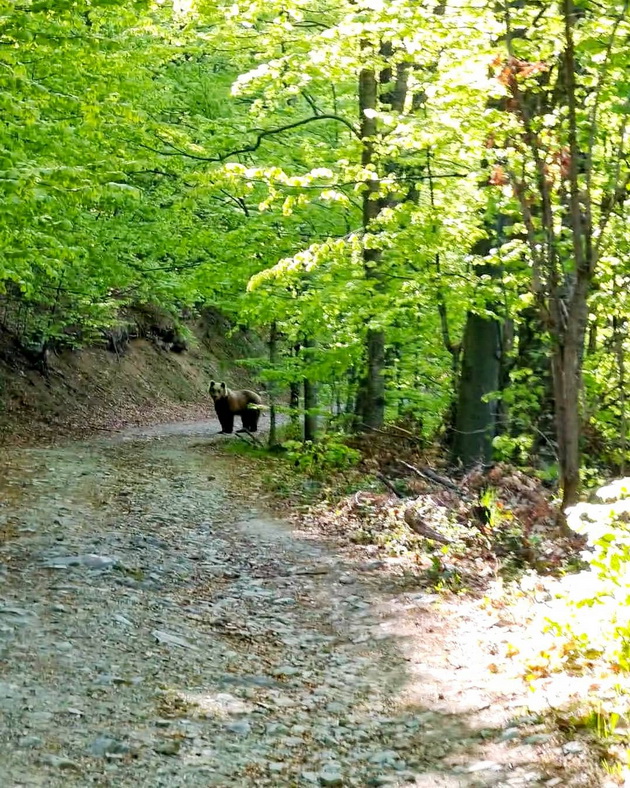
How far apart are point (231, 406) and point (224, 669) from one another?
15.4m

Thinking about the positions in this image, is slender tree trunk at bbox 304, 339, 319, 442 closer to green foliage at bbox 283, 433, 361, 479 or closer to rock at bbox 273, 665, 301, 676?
green foliage at bbox 283, 433, 361, 479

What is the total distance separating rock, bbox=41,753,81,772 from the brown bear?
1624cm

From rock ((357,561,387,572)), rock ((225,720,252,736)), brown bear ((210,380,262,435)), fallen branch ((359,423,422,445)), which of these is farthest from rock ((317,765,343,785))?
brown bear ((210,380,262,435))

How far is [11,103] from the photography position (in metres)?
8.30

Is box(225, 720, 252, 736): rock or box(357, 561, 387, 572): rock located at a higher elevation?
box(225, 720, 252, 736): rock

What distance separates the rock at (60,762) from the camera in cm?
415

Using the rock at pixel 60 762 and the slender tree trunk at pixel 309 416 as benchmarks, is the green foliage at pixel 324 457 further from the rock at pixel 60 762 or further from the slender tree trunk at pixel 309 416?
the rock at pixel 60 762

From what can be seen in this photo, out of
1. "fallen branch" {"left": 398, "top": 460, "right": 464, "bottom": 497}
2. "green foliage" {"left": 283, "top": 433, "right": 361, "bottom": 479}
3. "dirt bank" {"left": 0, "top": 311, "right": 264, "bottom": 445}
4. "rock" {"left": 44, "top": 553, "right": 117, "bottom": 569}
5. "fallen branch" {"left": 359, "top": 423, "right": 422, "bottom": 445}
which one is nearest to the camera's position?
"rock" {"left": 44, "top": 553, "right": 117, "bottom": 569}

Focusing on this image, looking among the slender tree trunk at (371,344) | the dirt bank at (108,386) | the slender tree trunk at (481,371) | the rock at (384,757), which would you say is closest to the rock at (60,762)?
the rock at (384,757)

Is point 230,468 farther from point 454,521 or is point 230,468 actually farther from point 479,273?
point 454,521

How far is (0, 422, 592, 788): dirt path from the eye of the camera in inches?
172

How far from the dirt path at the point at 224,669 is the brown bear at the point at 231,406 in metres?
10.4

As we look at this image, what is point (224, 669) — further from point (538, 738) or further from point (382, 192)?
point (382, 192)

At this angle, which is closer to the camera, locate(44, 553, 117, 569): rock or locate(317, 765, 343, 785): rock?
locate(317, 765, 343, 785): rock
